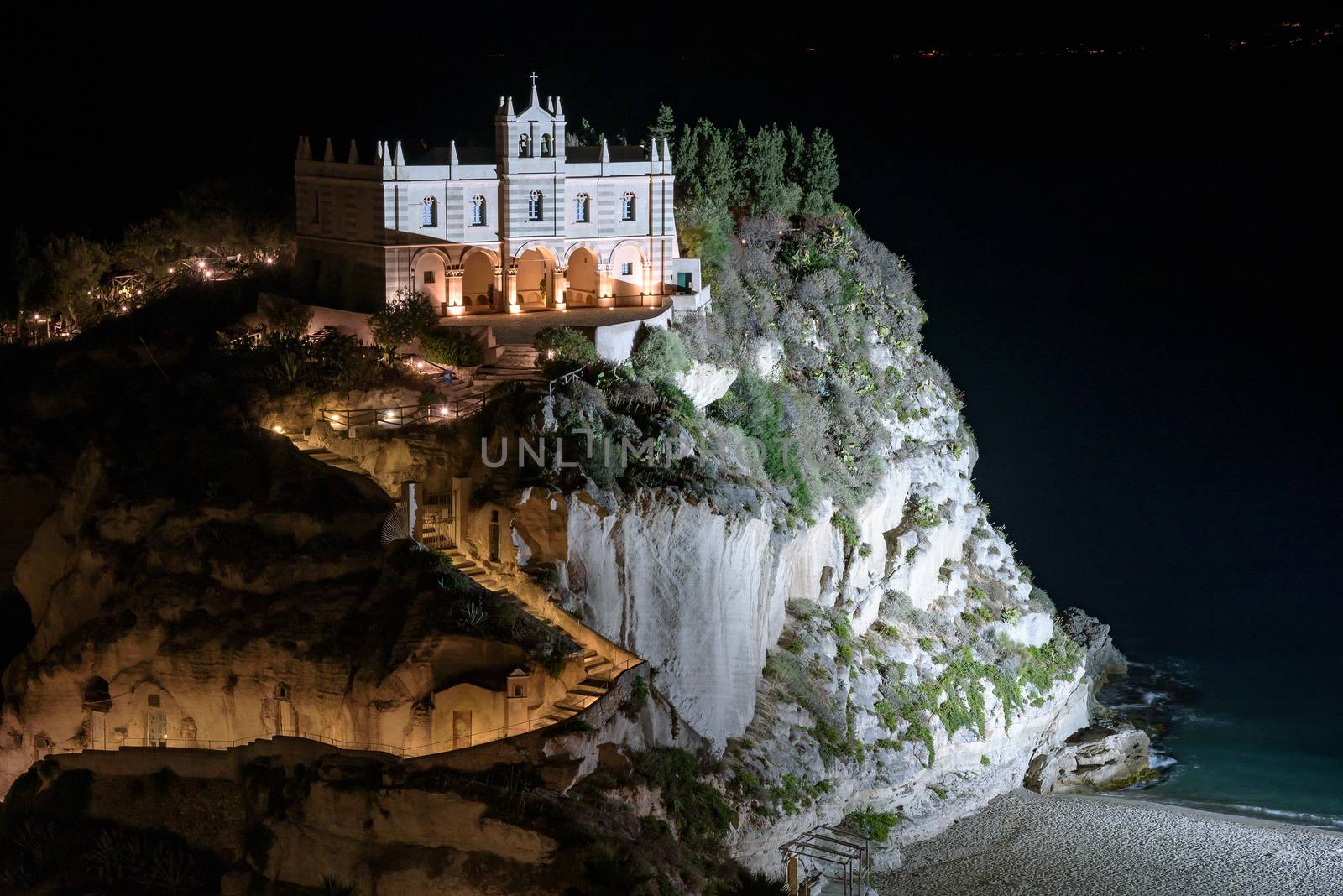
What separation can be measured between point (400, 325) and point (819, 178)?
21.5 meters

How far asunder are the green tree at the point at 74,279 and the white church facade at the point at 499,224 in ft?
30.3

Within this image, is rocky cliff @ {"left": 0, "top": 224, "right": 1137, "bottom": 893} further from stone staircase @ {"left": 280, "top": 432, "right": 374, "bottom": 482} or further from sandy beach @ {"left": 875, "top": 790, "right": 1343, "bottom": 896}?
sandy beach @ {"left": 875, "top": 790, "right": 1343, "bottom": 896}

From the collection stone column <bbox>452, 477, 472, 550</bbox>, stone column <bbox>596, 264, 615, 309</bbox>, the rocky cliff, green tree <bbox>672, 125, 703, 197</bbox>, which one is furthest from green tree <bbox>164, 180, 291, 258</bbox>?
stone column <bbox>452, 477, 472, 550</bbox>

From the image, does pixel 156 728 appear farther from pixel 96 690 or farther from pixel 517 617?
pixel 517 617

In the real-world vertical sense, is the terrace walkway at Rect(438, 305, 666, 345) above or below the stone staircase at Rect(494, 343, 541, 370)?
above

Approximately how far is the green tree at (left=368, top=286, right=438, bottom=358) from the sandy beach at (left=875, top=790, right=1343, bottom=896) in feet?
67.4

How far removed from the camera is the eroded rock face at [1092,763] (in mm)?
65688

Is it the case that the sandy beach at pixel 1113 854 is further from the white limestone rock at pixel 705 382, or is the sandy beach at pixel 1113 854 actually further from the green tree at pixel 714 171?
the green tree at pixel 714 171

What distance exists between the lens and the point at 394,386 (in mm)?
55719

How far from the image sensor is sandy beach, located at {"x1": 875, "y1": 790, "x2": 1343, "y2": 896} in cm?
5697

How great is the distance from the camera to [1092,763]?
2648 inches

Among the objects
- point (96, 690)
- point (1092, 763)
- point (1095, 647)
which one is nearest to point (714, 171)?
point (1095, 647)

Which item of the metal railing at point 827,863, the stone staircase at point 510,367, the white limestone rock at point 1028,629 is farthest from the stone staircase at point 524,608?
the white limestone rock at point 1028,629

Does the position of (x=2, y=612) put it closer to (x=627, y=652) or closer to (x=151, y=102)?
(x=627, y=652)
